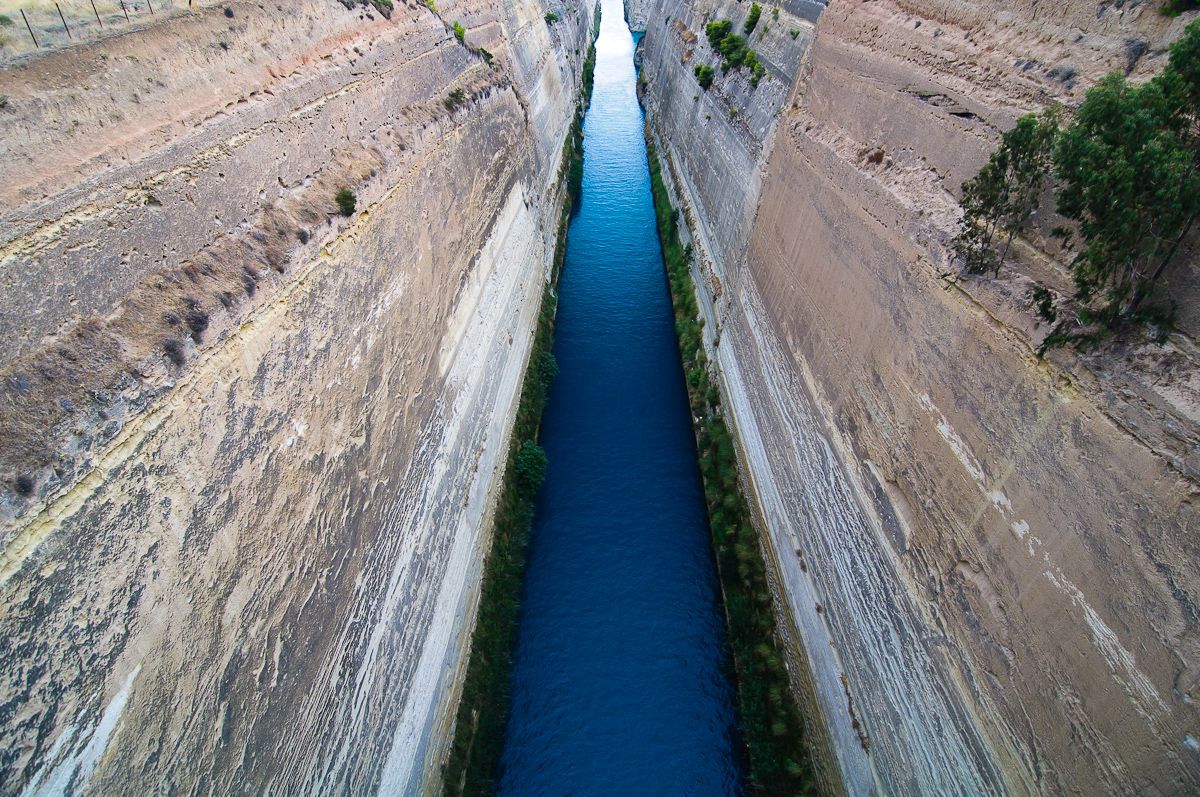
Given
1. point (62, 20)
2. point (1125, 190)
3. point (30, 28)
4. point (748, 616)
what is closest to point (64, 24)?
point (62, 20)

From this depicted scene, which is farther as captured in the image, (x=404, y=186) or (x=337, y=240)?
(x=404, y=186)

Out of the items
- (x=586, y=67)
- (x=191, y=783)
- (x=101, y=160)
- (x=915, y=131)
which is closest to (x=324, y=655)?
(x=191, y=783)

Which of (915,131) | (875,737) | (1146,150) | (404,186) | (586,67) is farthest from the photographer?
(586,67)

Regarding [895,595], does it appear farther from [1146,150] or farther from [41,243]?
[41,243]

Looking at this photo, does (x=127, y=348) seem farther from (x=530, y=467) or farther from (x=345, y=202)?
(x=530, y=467)

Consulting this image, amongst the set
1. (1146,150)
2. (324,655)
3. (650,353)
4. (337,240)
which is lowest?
(650,353)

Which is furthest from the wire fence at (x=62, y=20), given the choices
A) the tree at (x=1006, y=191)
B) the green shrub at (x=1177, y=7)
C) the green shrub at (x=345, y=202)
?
the green shrub at (x=1177, y=7)

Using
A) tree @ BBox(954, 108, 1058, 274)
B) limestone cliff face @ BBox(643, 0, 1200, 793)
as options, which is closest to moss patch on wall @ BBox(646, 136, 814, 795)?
limestone cliff face @ BBox(643, 0, 1200, 793)
